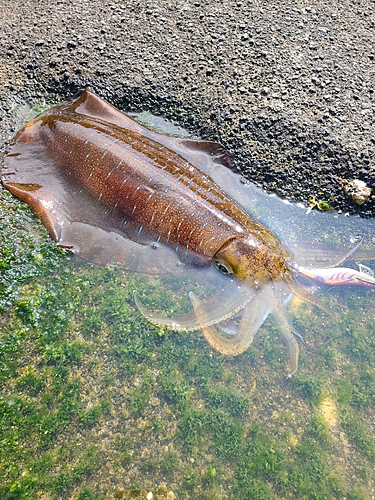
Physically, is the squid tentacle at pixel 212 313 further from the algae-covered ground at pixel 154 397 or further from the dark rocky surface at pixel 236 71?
the dark rocky surface at pixel 236 71

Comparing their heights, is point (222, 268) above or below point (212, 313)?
above

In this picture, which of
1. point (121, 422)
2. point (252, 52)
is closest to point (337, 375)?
A: point (121, 422)

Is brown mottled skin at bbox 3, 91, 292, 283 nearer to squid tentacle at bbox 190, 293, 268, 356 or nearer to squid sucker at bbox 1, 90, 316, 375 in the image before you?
squid sucker at bbox 1, 90, 316, 375

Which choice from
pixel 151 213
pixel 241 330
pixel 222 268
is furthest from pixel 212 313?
pixel 151 213

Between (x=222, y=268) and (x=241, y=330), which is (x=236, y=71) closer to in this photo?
(x=222, y=268)

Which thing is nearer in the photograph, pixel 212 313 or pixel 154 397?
pixel 154 397

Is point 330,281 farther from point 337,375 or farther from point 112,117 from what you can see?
point 112,117
